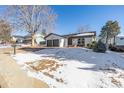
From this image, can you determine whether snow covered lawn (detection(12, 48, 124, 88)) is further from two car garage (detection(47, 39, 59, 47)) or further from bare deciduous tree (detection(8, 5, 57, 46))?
two car garage (detection(47, 39, 59, 47))

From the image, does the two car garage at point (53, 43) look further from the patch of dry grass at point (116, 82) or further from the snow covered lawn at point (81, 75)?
the patch of dry grass at point (116, 82)

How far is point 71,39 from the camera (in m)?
15.4

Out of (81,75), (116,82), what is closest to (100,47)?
(81,75)

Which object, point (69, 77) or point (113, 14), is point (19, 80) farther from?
point (113, 14)

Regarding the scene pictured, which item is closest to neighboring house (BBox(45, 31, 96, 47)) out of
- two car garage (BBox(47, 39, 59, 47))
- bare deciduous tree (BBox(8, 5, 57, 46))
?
two car garage (BBox(47, 39, 59, 47))

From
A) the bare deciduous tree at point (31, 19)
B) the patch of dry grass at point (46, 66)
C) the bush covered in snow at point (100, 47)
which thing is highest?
the bare deciduous tree at point (31, 19)

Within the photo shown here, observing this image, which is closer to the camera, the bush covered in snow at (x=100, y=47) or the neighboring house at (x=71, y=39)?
the bush covered in snow at (x=100, y=47)

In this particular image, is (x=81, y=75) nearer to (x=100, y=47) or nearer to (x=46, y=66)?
(x=46, y=66)

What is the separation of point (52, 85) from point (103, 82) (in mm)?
1488

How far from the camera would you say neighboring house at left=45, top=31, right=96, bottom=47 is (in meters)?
13.4

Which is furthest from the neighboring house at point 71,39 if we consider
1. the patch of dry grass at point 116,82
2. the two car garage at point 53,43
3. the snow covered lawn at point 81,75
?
A: the patch of dry grass at point 116,82

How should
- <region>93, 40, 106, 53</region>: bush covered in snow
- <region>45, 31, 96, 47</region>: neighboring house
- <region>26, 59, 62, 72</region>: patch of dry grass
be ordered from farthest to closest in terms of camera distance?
<region>45, 31, 96, 47</region>: neighboring house < <region>93, 40, 106, 53</region>: bush covered in snow < <region>26, 59, 62, 72</region>: patch of dry grass

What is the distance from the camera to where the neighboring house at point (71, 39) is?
13383 millimetres
